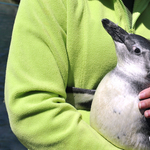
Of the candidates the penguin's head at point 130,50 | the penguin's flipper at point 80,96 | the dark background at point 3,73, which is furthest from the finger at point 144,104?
the dark background at point 3,73

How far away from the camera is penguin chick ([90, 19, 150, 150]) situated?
68cm

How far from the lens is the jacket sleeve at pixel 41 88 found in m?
0.62

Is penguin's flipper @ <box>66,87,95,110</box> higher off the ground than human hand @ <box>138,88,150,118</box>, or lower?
lower

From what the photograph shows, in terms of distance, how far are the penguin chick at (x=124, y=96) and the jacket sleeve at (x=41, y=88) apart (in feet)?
0.17

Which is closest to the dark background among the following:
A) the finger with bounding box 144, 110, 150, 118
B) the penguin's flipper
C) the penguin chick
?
the penguin's flipper

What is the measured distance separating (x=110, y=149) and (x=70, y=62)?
32 centimetres

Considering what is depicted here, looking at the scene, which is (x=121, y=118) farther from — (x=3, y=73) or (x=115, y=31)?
(x=3, y=73)

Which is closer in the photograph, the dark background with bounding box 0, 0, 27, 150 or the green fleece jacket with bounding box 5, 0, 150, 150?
the green fleece jacket with bounding box 5, 0, 150, 150

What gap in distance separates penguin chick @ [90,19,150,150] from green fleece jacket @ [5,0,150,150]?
0.13ft

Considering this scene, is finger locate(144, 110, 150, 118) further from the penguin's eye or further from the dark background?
the dark background

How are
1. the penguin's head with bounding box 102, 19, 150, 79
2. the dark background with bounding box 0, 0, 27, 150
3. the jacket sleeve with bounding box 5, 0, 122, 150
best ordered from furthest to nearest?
1. the dark background with bounding box 0, 0, 27, 150
2. the penguin's head with bounding box 102, 19, 150, 79
3. the jacket sleeve with bounding box 5, 0, 122, 150

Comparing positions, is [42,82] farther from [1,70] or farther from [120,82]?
[1,70]

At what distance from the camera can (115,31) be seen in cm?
74

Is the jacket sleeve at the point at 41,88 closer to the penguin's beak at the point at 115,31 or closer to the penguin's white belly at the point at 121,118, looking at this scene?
the penguin's white belly at the point at 121,118
